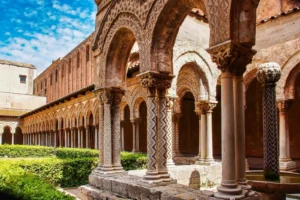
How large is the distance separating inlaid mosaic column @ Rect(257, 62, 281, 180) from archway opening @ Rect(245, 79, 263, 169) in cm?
1082

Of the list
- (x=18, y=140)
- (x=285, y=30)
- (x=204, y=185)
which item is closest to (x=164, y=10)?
(x=204, y=185)

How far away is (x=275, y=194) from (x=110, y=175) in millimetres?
3999

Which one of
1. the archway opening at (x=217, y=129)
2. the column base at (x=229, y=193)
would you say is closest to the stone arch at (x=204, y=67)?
the archway opening at (x=217, y=129)

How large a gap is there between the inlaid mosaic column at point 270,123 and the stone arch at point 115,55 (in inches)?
139

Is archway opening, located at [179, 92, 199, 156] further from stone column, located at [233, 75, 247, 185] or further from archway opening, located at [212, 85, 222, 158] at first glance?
stone column, located at [233, 75, 247, 185]

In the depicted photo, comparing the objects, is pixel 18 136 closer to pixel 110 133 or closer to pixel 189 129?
pixel 189 129

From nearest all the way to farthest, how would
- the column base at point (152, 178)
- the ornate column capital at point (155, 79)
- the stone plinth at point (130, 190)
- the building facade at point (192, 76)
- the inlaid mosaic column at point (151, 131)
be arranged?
the building facade at point (192, 76) → the stone plinth at point (130, 190) → the column base at point (152, 178) → the inlaid mosaic column at point (151, 131) → the ornate column capital at point (155, 79)

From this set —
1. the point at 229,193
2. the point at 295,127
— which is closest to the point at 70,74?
the point at 295,127

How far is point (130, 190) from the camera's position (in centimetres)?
625

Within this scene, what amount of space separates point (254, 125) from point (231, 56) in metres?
12.7

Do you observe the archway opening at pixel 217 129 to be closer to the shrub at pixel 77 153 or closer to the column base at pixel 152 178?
the shrub at pixel 77 153

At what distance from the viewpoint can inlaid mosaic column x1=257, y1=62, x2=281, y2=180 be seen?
17.5 ft

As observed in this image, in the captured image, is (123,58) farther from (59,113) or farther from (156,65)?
(59,113)

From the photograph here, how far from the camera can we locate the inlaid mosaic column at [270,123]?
5324mm
